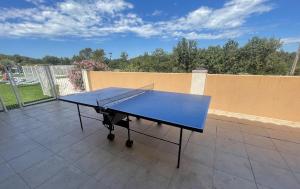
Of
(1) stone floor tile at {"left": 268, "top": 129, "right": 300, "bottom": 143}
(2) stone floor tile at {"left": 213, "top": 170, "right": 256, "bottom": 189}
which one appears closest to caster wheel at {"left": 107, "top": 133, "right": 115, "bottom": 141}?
(2) stone floor tile at {"left": 213, "top": 170, "right": 256, "bottom": 189}

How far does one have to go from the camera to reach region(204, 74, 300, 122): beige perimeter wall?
3.59 m

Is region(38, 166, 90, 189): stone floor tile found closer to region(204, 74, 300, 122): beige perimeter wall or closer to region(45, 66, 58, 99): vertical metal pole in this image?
region(204, 74, 300, 122): beige perimeter wall

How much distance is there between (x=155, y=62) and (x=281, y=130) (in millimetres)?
20418

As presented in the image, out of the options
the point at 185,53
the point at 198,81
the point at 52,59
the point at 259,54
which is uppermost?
the point at 185,53

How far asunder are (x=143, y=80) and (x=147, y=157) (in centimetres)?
370

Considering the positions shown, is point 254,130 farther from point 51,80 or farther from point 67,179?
point 51,80

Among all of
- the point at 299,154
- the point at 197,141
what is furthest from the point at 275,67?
the point at 197,141

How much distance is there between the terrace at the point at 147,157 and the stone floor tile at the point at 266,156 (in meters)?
0.02

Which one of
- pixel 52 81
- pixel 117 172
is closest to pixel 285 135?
pixel 117 172

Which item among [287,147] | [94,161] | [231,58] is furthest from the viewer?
[231,58]

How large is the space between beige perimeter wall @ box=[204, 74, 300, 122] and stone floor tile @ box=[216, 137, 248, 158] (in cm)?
178

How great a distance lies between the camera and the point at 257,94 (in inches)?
155

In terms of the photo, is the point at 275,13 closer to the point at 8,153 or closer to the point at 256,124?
the point at 256,124

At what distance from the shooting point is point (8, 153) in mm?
2629
